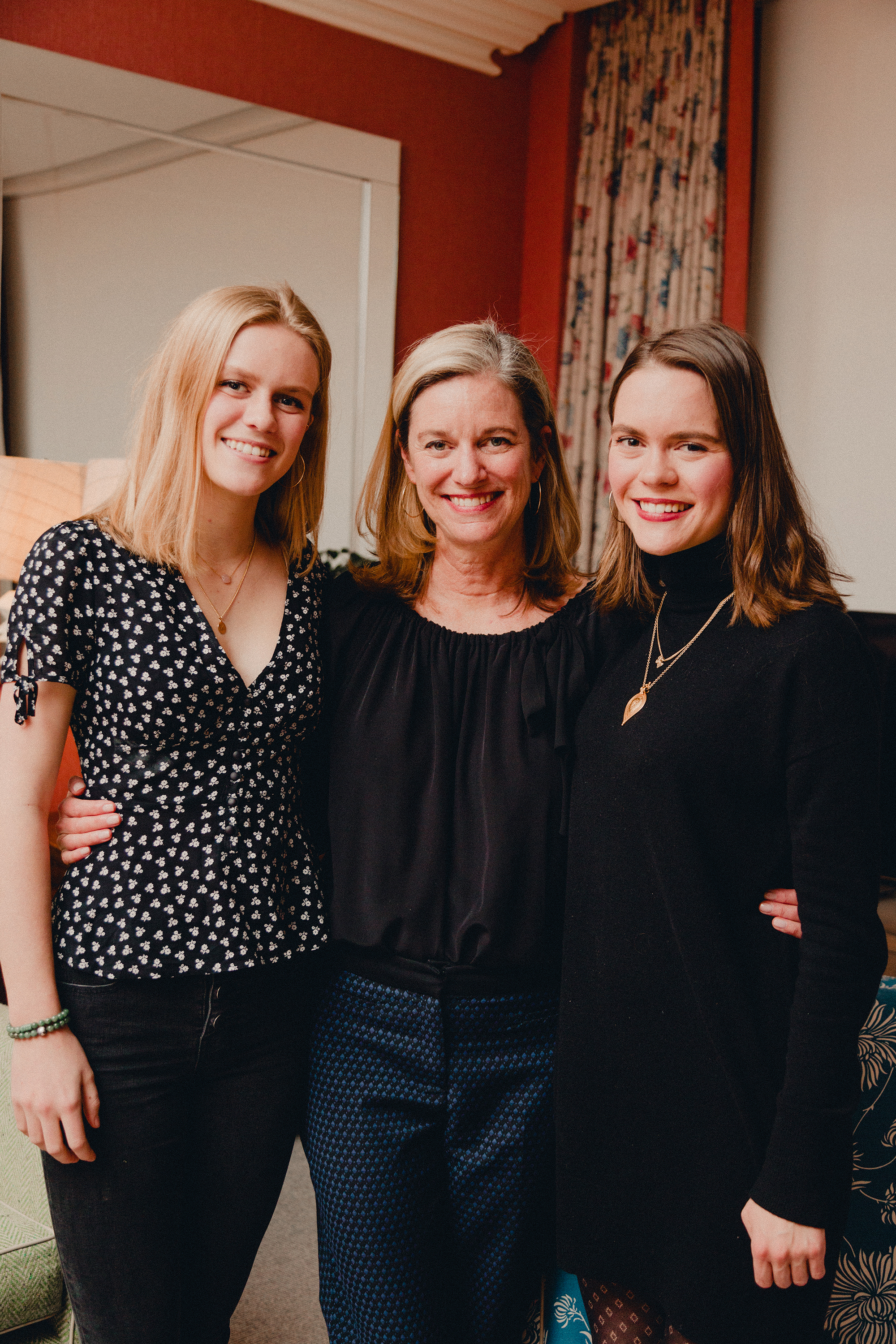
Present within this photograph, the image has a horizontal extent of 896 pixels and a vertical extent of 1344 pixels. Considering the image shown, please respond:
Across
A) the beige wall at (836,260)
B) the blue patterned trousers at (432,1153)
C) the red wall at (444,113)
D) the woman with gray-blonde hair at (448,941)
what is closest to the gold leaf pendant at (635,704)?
the woman with gray-blonde hair at (448,941)

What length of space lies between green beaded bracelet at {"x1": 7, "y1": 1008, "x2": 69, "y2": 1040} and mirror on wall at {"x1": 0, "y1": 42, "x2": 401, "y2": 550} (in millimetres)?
2214

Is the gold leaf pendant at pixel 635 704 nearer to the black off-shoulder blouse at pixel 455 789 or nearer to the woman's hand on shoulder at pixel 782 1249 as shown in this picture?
the black off-shoulder blouse at pixel 455 789

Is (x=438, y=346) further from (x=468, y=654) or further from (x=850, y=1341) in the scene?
(x=850, y=1341)

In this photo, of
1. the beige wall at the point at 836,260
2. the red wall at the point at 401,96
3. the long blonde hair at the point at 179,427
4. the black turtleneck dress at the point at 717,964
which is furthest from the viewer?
the beige wall at the point at 836,260

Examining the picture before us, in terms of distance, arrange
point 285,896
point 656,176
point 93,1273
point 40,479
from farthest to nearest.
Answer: point 656,176 → point 40,479 → point 285,896 → point 93,1273

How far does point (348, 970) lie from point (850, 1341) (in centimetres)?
84

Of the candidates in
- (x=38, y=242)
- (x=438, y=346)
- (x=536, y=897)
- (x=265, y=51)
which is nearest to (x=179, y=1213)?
(x=536, y=897)

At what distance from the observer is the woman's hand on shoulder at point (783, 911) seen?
1.14 metres

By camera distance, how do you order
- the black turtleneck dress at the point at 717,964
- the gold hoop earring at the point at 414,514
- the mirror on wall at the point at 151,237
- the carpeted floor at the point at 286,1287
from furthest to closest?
1. the mirror on wall at the point at 151,237
2. the carpeted floor at the point at 286,1287
3. the gold hoop earring at the point at 414,514
4. the black turtleneck dress at the point at 717,964

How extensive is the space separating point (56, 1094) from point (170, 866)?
0.86 feet

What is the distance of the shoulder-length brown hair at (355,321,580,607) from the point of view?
1.49 meters

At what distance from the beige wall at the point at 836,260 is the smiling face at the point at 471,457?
2509 millimetres

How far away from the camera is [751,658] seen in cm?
114

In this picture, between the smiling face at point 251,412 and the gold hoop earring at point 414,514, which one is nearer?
the smiling face at point 251,412
